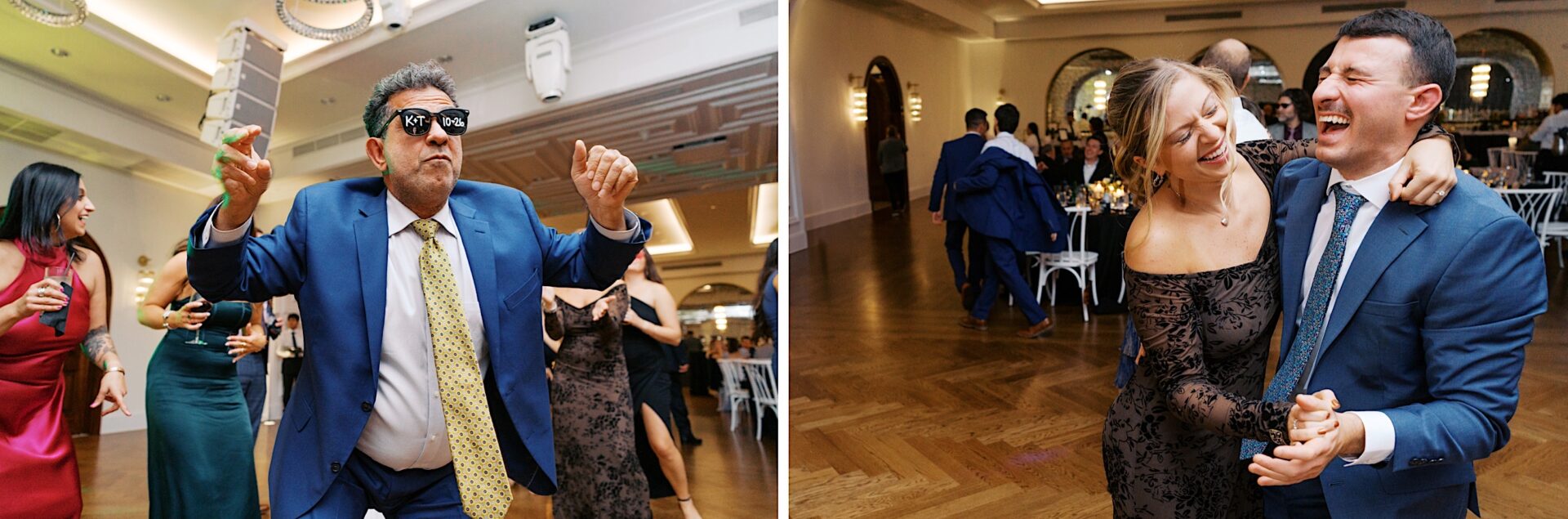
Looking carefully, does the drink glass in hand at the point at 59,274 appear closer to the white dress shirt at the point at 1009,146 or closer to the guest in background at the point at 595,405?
the guest in background at the point at 595,405

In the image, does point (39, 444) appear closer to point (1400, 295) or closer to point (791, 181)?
point (1400, 295)

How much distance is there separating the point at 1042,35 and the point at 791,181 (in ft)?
25.8

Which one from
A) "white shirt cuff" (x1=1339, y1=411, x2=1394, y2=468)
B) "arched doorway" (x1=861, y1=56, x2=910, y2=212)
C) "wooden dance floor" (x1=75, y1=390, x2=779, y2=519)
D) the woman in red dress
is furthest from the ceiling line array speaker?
"arched doorway" (x1=861, y1=56, x2=910, y2=212)

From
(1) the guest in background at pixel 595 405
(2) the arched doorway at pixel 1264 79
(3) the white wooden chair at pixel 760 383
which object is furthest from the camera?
(2) the arched doorway at pixel 1264 79

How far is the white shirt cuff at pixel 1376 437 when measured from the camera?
1273 mm

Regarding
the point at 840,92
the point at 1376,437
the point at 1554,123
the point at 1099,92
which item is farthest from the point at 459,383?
the point at 1099,92

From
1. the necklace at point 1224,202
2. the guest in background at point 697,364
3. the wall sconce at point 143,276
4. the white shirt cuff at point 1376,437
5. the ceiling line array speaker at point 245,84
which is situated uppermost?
the ceiling line array speaker at point 245,84

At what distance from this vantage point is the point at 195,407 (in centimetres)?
325

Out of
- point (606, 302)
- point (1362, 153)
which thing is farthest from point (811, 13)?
point (1362, 153)

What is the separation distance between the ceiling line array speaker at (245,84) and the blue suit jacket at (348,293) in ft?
6.68

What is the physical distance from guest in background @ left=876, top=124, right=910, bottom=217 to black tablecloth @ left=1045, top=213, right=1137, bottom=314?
561 centimetres

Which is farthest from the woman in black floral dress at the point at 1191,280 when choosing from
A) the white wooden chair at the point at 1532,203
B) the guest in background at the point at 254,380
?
the white wooden chair at the point at 1532,203

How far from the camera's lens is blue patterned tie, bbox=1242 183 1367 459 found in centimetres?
141

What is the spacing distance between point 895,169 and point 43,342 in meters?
10.3
